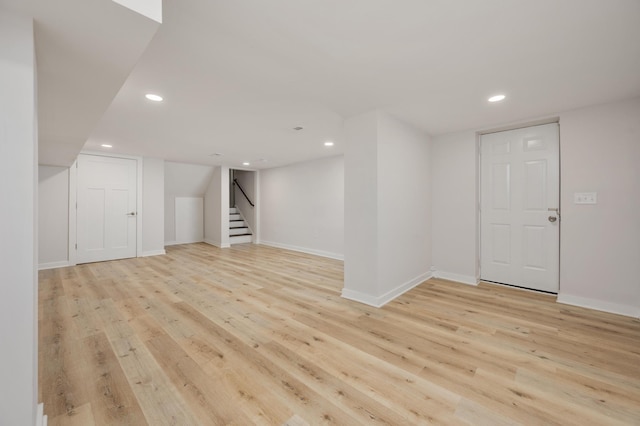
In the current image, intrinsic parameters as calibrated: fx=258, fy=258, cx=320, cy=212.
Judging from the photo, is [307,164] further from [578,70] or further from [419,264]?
[578,70]

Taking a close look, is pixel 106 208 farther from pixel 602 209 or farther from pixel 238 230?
pixel 602 209

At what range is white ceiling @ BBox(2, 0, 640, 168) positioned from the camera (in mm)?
1446

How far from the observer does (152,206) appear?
584 cm

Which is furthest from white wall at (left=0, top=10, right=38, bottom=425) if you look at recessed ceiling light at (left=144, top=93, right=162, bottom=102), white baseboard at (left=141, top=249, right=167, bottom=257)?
white baseboard at (left=141, top=249, right=167, bottom=257)

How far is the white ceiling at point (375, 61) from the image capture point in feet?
4.75

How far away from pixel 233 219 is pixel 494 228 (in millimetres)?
7013

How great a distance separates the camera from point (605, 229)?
2725mm

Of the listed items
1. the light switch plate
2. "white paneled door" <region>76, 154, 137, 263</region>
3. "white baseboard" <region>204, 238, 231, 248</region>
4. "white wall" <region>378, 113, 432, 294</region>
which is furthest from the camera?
"white baseboard" <region>204, 238, 231, 248</region>

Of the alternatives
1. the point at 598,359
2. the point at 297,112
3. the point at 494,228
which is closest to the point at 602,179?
the point at 494,228

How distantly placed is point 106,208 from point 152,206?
81 centimetres

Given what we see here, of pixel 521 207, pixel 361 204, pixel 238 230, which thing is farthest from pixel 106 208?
pixel 521 207

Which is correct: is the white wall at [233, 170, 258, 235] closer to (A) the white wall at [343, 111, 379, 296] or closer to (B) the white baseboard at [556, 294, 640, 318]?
(A) the white wall at [343, 111, 379, 296]

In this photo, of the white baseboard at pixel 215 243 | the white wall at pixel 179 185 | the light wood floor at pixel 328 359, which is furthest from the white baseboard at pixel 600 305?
the white wall at pixel 179 185

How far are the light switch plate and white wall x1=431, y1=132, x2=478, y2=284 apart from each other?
100 centimetres
